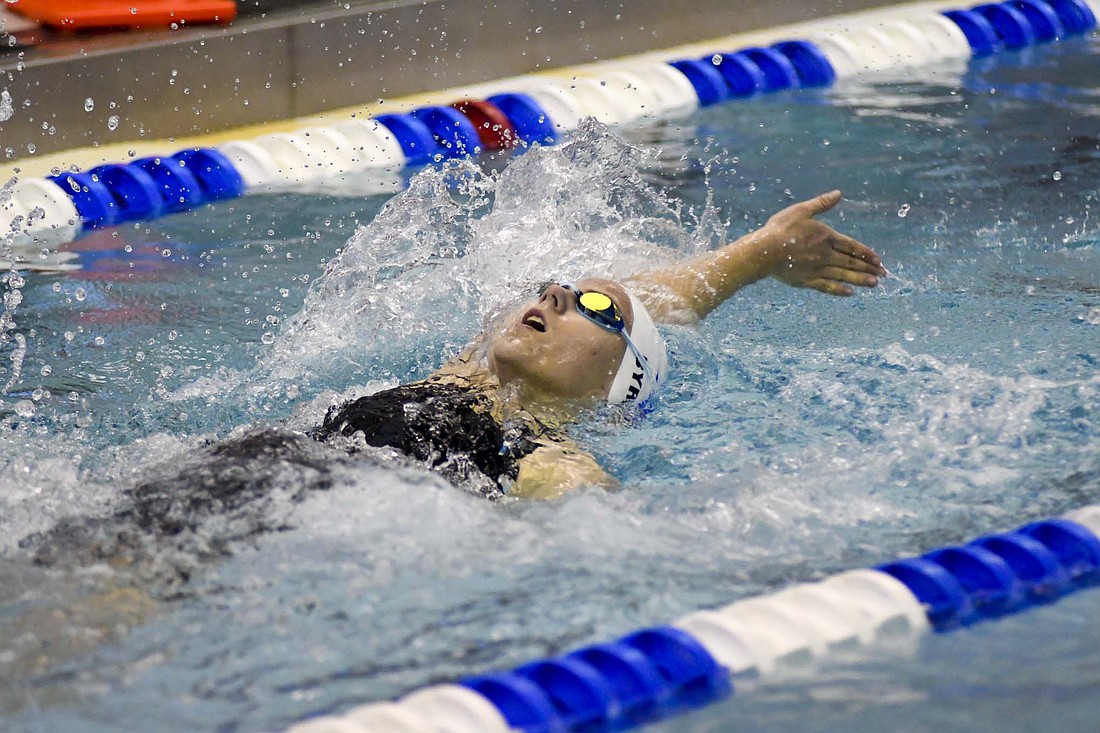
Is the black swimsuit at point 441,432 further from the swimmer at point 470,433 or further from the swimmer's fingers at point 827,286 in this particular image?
the swimmer's fingers at point 827,286

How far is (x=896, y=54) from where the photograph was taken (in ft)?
21.2

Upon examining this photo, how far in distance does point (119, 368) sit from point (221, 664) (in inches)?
64.7

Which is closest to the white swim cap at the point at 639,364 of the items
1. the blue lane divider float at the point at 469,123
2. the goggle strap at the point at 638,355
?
the goggle strap at the point at 638,355

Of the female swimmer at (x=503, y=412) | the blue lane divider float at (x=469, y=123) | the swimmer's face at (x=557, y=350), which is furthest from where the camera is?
the blue lane divider float at (x=469, y=123)

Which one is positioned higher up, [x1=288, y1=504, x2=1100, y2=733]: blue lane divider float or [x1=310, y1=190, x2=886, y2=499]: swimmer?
[x1=310, y1=190, x2=886, y2=499]: swimmer

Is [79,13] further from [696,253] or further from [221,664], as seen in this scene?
[221,664]

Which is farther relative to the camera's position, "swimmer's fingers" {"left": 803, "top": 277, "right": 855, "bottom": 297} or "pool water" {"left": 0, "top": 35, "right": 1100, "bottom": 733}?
"swimmer's fingers" {"left": 803, "top": 277, "right": 855, "bottom": 297}

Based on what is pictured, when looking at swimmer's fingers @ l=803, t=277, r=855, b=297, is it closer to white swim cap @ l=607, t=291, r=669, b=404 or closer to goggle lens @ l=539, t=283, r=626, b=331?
white swim cap @ l=607, t=291, r=669, b=404

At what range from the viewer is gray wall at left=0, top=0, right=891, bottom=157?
16.5ft

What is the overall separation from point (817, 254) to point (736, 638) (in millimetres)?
1409

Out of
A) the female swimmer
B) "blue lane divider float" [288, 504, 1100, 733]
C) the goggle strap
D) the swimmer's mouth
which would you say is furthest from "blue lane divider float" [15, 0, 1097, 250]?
"blue lane divider float" [288, 504, 1100, 733]

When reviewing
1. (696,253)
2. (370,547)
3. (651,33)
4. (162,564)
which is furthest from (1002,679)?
(651,33)

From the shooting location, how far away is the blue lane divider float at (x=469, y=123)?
4.71 m

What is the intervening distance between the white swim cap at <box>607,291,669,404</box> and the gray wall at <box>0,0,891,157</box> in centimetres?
276
